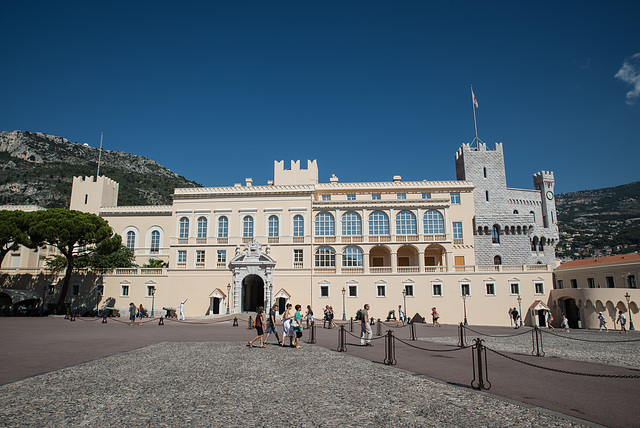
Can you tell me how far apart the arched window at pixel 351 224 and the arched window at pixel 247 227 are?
10.1m

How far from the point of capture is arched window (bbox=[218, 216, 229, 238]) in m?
47.4

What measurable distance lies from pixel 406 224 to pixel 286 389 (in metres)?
37.2

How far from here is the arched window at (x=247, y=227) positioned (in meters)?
47.2

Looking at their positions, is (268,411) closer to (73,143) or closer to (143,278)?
(143,278)

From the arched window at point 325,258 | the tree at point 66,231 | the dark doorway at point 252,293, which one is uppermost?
the tree at point 66,231

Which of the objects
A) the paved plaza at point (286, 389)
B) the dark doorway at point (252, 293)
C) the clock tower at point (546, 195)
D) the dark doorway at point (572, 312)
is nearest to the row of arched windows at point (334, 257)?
the dark doorway at point (252, 293)

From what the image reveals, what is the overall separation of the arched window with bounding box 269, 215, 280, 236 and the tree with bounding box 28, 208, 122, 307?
16.4 m

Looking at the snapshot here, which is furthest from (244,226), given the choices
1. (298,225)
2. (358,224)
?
(358,224)

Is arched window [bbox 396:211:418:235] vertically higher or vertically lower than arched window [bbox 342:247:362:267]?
higher

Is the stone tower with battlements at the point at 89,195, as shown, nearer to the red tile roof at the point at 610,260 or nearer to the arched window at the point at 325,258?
the arched window at the point at 325,258

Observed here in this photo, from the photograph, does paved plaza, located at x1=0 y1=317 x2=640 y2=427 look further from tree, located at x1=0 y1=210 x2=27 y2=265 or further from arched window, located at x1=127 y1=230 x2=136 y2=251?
arched window, located at x1=127 y1=230 x2=136 y2=251

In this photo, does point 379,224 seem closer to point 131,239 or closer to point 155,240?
point 155,240

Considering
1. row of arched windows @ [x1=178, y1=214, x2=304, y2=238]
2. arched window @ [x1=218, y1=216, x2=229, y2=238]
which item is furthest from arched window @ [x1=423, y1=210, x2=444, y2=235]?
arched window @ [x1=218, y1=216, x2=229, y2=238]

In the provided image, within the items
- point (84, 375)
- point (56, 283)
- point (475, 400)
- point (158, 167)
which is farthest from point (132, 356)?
point (158, 167)
